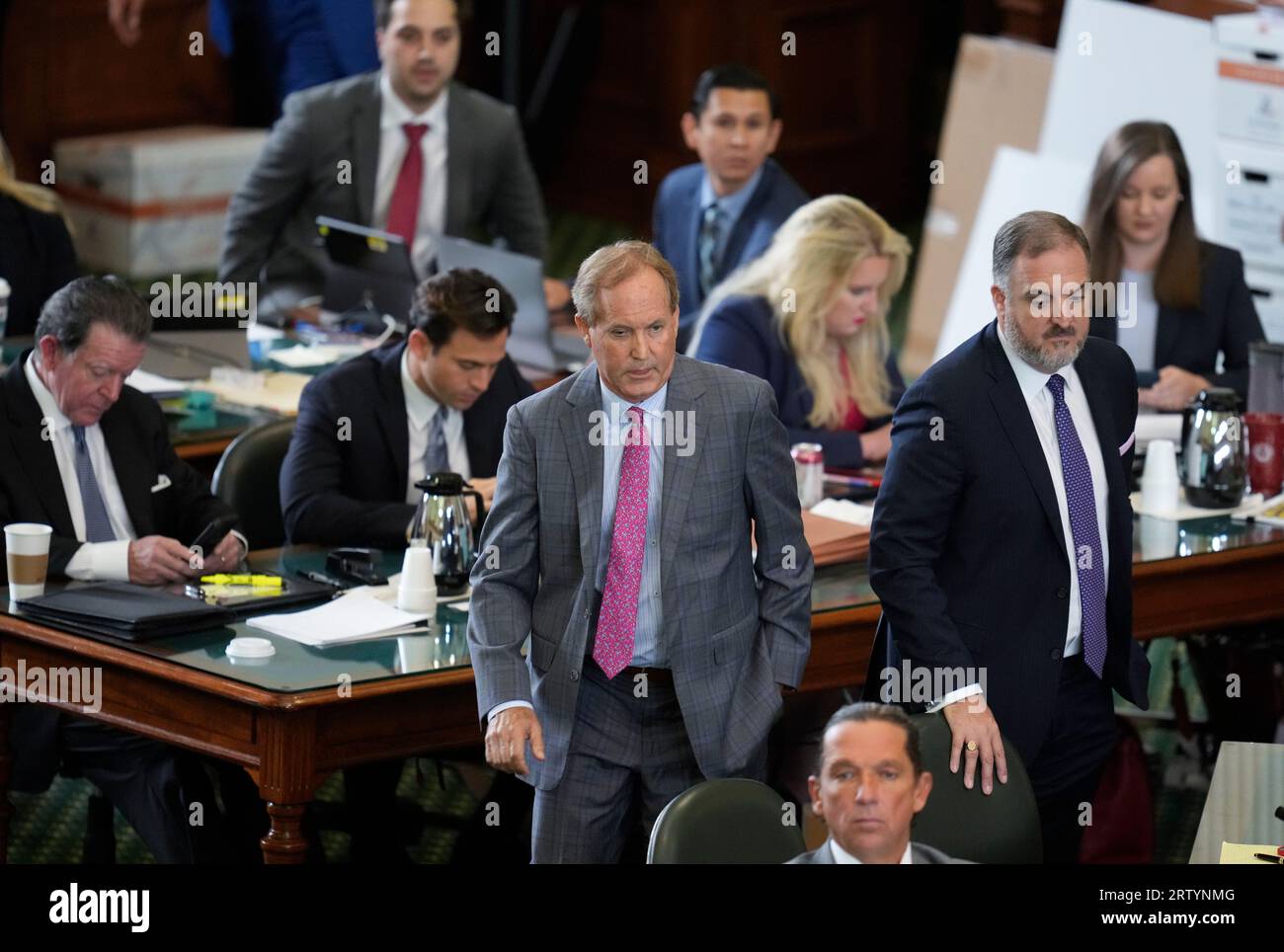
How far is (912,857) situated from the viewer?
340cm

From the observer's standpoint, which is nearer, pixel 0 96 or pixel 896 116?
pixel 0 96

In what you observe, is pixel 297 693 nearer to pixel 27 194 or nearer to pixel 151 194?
pixel 27 194

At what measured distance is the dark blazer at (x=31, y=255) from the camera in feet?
21.0

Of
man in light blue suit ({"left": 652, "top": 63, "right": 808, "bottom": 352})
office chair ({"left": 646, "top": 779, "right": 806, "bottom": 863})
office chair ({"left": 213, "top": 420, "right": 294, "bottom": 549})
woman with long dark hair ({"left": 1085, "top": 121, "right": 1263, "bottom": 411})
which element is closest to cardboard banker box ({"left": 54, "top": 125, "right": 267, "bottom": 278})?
man in light blue suit ({"left": 652, "top": 63, "right": 808, "bottom": 352})

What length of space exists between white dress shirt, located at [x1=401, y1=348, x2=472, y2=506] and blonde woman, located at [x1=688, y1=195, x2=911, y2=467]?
0.69 metres

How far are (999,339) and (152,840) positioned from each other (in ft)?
6.64

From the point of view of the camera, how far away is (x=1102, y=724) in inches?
163

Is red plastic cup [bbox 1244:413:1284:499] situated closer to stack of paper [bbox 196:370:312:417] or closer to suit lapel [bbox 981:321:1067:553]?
suit lapel [bbox 981:321:1067:553]

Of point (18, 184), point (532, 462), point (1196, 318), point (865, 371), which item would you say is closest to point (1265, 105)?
point (1196, 318)

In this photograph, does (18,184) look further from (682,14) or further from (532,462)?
(682,14)

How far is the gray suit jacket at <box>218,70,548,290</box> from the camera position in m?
7.02

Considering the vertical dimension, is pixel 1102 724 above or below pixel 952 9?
below

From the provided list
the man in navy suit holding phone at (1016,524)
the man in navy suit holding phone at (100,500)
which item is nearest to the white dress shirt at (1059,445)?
the man in navy suit holding phone at (1016,524)

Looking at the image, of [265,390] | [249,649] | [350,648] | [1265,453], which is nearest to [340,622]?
[350,648]
